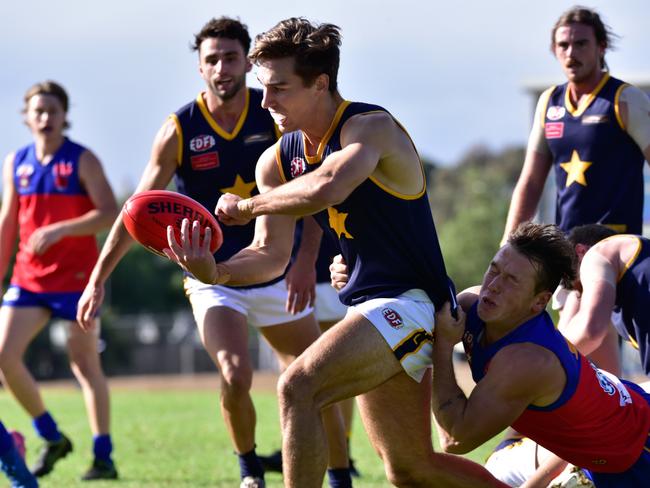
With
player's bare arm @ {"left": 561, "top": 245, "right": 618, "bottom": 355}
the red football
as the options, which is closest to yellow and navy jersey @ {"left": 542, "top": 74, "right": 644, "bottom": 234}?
player's bare arm @ {"left": 561, "top": 245, "right": 618, "bottom": 355}

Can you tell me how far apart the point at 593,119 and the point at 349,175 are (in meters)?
2.85

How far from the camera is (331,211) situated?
503 cm

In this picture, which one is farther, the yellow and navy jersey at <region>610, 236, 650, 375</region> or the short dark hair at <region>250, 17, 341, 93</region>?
the yellow and navy jersey at <region>610, 236, 650, 375</region>

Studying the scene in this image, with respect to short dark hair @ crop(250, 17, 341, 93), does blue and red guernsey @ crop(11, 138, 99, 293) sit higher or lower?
lower

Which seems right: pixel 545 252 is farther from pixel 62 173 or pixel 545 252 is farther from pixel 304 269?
pixel 62 173

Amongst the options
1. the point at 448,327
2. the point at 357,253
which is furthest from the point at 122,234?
the point at 448,327

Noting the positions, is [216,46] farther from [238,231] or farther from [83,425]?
[83,425]

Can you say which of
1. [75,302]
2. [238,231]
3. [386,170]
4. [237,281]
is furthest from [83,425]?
[386,170]

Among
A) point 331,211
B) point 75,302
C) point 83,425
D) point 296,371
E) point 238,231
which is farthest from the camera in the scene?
point 83,425

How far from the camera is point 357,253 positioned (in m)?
5.00

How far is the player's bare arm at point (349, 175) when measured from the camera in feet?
15.1

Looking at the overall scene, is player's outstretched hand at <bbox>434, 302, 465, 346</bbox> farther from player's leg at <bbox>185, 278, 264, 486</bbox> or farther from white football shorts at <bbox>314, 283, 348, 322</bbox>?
white football shorts at <bbox>314, 283, 348, 322</bbox>

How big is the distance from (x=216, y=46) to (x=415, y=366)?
2.67 m

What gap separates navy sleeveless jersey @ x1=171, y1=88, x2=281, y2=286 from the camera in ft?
22.1
